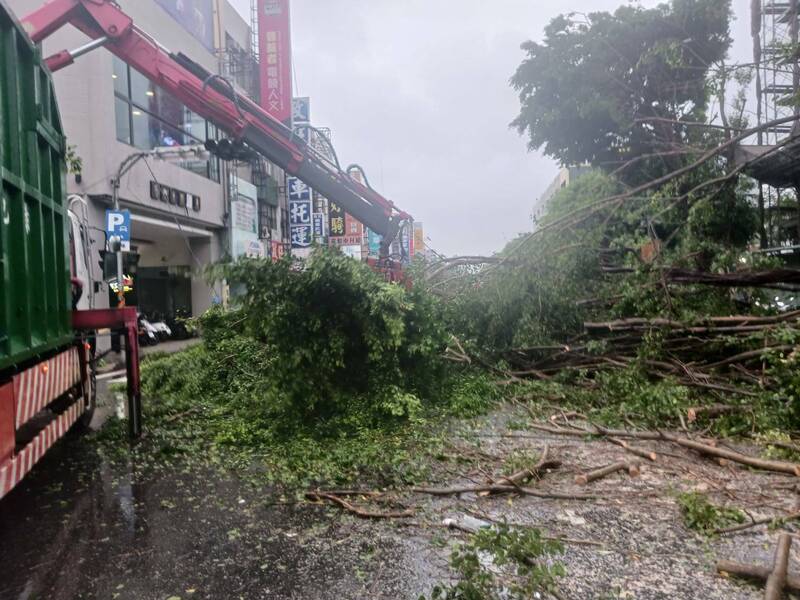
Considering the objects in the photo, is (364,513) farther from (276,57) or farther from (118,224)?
(276,57)

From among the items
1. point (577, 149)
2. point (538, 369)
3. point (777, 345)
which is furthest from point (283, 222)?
point (777, 345)

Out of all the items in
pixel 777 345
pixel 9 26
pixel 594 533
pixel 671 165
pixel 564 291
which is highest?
pixel 671 165

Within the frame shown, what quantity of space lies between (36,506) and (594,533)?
3932mm

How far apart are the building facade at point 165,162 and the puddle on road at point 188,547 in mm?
6967

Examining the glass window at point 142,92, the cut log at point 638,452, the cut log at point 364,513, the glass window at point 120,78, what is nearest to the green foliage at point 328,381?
the cut log at point 364,513

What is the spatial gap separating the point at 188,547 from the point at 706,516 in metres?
3.14

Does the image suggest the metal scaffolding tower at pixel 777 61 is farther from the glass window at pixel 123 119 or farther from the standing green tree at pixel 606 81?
the glass window at pixel 123 119

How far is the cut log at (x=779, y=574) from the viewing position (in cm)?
259

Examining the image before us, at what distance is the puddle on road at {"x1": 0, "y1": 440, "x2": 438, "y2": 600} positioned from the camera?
9.92 ft

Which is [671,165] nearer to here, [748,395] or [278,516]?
[748,395]

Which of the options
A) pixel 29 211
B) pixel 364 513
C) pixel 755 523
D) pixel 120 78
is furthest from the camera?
pixel 120 78

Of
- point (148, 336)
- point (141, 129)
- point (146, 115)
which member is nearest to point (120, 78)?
point (146, 115)

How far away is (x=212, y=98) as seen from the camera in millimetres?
10383

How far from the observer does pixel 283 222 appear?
32625 mm
